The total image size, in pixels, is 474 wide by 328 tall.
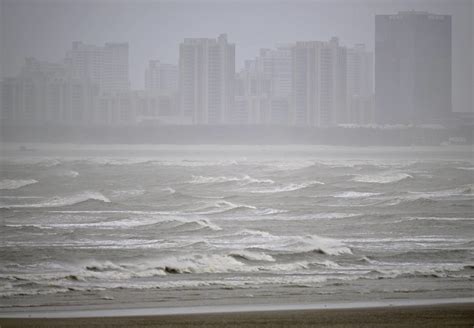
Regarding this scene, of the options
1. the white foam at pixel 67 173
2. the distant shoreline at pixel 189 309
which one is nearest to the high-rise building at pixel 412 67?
the distant shoreline at pixel 189 309

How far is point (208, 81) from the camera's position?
803 cm

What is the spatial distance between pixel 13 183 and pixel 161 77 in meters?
1.78

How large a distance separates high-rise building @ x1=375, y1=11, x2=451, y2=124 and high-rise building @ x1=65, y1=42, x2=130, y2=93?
2.58 m

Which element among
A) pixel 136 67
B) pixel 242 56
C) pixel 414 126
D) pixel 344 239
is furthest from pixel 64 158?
pixel 414 126

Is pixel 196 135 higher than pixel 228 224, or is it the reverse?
pixel 196 135

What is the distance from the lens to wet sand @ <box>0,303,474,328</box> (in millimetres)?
6145

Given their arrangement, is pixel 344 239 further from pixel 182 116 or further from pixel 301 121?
pixel 182 116

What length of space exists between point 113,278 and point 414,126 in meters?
3.48

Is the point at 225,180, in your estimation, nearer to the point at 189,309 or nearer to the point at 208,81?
the point at 208,81

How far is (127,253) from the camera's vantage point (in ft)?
24.7

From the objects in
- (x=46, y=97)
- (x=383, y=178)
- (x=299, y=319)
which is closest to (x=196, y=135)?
(x=46, y=97)

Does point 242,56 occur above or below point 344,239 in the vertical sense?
above

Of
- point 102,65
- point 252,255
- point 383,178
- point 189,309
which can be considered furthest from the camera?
point 383,178

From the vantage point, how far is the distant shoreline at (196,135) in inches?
309
